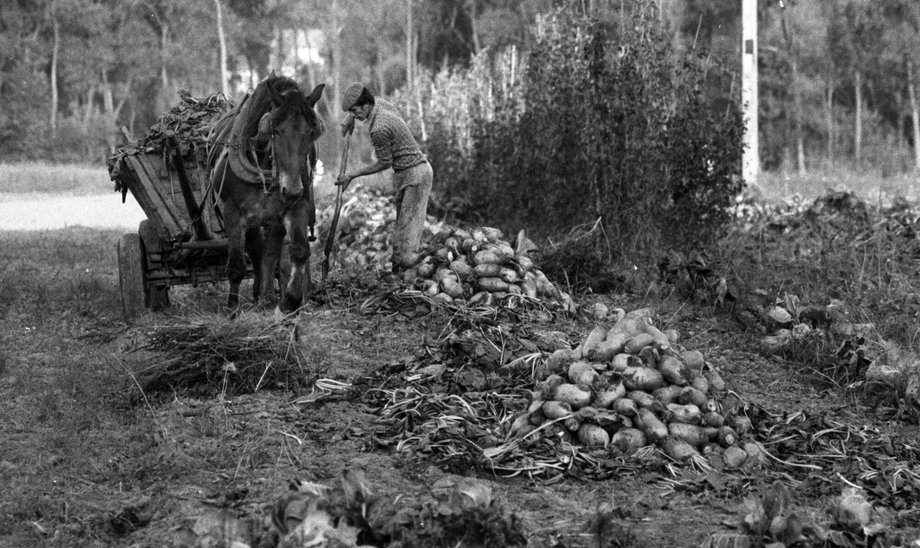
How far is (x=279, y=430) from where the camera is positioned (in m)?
6.61

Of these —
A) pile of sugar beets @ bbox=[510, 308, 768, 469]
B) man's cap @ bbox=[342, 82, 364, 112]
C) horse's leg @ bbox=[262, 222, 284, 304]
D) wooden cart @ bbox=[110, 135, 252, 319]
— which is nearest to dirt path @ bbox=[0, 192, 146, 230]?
wooden cart @ bbox=[110, 135, 252, 319]

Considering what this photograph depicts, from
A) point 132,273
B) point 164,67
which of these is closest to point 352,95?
point 132,273

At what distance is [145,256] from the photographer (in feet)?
33.5

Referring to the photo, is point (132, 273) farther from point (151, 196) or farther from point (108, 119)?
point (108, 119)

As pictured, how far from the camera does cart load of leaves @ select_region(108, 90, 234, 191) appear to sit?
1023 cm

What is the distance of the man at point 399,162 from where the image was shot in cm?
1041

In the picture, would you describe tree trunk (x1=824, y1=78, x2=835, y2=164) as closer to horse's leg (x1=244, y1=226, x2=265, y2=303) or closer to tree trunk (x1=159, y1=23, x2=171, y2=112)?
tree trunk (x1=159, y1=23, x2=171, y2=112)

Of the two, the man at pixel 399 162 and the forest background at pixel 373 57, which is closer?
the man at pixel 399 162

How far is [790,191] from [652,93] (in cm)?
1067

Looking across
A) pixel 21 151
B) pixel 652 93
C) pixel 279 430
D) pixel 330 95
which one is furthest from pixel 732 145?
pixel 330 95

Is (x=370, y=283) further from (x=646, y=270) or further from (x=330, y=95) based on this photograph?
(x=330, y=95)

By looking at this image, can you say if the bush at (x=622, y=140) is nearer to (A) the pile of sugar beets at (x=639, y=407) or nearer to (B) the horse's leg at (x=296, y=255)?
(B) the horse's leg at (x=296, y=255)

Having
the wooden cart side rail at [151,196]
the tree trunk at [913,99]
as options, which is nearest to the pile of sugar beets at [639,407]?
the wooden cart side rail at [151,196]

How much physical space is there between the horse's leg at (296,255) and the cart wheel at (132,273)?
1.43 metres
